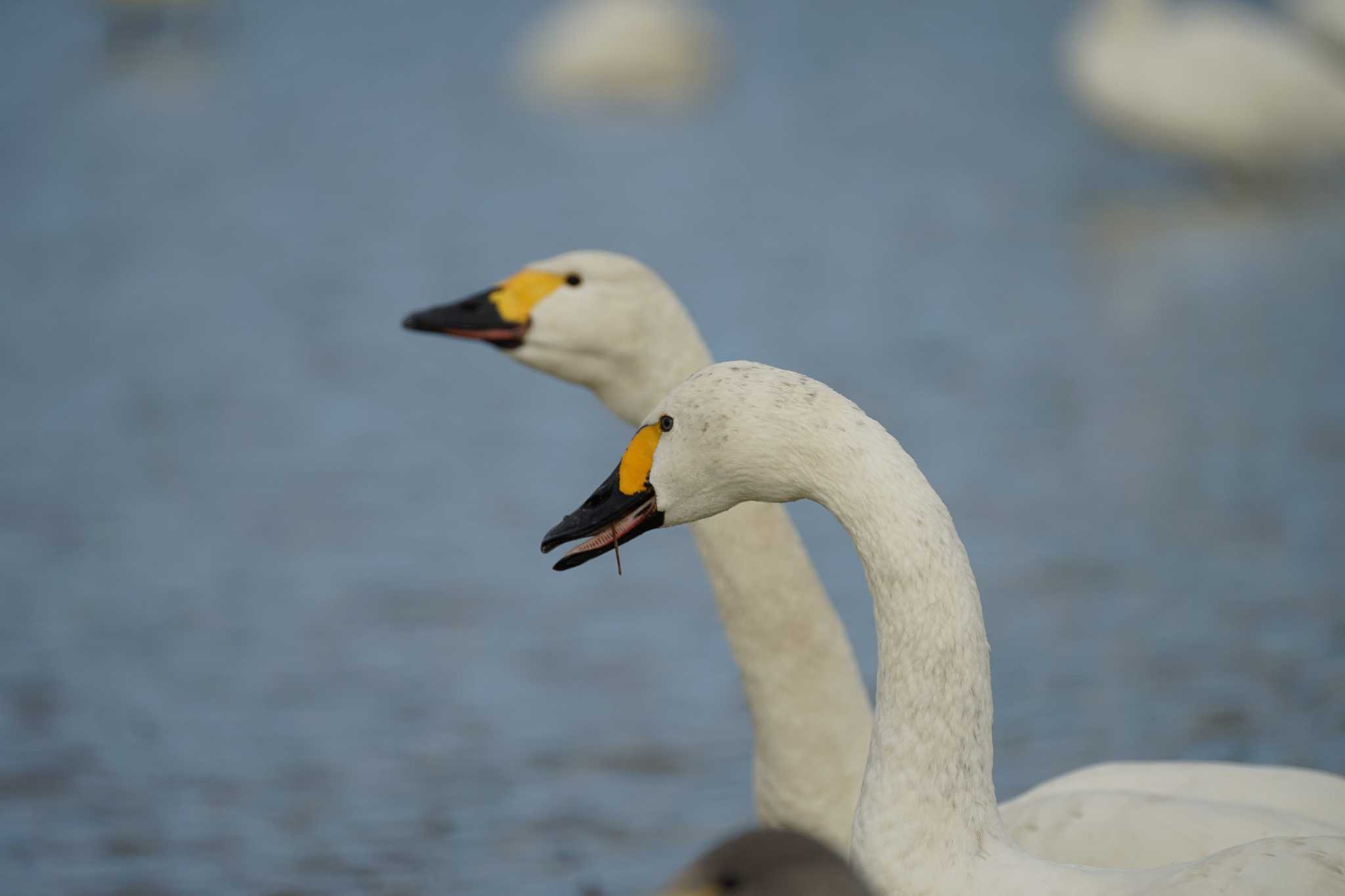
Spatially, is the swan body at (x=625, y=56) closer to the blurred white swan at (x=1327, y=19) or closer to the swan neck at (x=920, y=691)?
the blurred white swan at (x=1327, y=19)

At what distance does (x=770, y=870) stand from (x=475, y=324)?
220 centimetres

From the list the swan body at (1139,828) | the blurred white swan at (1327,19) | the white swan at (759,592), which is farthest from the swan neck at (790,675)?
the blurred white swan at (1327,19)

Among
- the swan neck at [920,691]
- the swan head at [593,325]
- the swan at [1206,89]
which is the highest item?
the swan at [1206,89]

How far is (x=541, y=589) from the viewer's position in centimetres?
652

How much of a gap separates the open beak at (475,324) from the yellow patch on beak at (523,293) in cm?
1

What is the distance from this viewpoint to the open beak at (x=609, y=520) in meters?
3.09

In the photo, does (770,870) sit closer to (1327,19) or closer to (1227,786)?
(1227,786)

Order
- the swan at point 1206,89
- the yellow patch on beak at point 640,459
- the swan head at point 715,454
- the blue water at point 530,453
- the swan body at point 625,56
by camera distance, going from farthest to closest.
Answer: the swan body at point 625,56 < the swan at point 1206,89 < the blue water at point 530,453 < the yellow patch on beak at point 640,459 < the swan head at point 715,454

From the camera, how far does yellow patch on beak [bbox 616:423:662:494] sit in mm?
3062

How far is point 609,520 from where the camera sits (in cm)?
310

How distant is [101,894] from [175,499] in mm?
3071

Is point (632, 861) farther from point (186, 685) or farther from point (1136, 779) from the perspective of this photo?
point (186, 685)

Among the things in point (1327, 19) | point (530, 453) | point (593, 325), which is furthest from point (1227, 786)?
point (1327, 19)

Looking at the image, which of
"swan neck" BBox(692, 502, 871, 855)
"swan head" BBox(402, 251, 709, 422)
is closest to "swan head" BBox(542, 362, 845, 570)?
"swan neck" BBox(692, 502, 871, 855)
